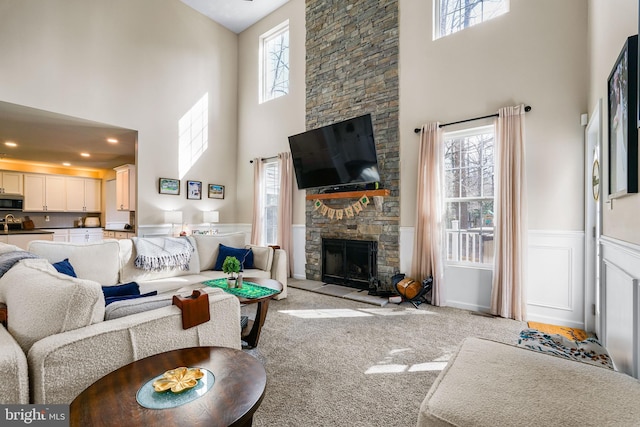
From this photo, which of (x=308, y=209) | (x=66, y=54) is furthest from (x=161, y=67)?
(x=308, y=209)

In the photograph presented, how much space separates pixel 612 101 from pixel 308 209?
3981 mm

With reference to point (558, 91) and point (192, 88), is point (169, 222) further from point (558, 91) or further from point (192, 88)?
point (558, 91)

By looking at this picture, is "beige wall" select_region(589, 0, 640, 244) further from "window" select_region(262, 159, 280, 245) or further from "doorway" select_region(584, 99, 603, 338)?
"window" select_region(262, 159, 280, 245)

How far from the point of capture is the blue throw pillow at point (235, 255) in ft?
13.0

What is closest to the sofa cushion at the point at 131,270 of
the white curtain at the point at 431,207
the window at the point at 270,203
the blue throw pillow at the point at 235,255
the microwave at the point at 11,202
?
the blue throw pillow at the point at 235,255

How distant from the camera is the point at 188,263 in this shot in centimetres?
377

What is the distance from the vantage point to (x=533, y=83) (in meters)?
3.30

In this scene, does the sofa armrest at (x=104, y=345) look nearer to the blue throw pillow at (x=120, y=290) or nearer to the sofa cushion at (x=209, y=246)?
the blue throw pillow at (x=120, y=290)

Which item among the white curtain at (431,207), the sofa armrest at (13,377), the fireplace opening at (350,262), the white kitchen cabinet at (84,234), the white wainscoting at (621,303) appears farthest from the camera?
the white kitchen cabinet at (84,234)

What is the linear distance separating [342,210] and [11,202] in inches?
304

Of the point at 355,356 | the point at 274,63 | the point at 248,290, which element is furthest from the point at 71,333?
the point at 274,63

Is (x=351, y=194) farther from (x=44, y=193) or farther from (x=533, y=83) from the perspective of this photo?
(x=44, y=193)

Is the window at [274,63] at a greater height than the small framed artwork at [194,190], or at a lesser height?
greater

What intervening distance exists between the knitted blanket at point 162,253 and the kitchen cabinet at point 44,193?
609 cm
